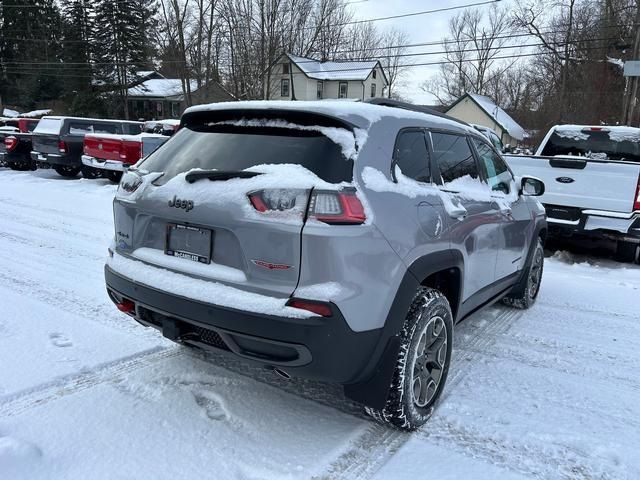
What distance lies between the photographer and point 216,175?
2.55 meters

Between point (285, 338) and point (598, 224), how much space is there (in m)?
5.83

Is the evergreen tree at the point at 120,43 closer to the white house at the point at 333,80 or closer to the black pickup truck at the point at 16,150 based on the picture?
the white house at the point at 333,80

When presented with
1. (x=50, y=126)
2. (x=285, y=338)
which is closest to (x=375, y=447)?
(x=285, y=338)

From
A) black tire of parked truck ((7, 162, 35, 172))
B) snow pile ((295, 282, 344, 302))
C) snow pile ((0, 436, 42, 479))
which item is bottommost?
snow pile ((0, 436, 42, 479))

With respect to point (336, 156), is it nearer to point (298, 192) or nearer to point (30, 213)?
point (298, 192)

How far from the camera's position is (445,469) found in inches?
99.4

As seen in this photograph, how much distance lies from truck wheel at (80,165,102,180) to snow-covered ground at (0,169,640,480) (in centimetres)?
1068

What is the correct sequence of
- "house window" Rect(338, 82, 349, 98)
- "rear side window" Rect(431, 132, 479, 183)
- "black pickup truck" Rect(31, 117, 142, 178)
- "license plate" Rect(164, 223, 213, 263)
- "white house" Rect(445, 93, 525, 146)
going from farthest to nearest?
"house window" Rect(338, 82, 349, 98), "white house" Rect(445, 93, 525, 146), "black pickup truck" Rect(31, 117, 142, 178), "rear side window" Rect(431, 132, 479, 183), "license plate" Rect(164, 223, 213, 263)

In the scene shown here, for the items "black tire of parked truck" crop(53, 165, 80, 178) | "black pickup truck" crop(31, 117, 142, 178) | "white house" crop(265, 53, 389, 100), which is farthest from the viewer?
"white house" crop(265, 53, 389, 100)

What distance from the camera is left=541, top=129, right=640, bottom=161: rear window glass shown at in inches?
321

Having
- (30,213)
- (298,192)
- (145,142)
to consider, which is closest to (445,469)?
(298,192)

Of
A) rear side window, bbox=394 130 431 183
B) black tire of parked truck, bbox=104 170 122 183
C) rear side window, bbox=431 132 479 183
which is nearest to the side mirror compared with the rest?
rear side window, bbox=431 132 479 183

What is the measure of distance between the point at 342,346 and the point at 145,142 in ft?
38.9

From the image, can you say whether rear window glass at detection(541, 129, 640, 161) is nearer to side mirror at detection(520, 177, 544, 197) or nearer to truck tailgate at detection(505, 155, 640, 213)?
truck tailgate at detection(505, 155, 640, 213)
